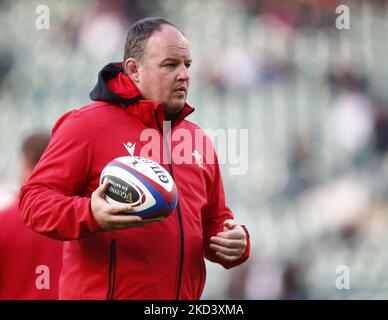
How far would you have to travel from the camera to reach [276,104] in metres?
5.51

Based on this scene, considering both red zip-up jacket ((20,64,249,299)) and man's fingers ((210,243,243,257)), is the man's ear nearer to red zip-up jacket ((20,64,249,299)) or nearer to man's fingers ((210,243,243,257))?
red zip-up jacket ((20,64,249,299))

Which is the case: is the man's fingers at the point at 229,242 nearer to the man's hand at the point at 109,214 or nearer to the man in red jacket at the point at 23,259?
the man's hand at the point at 109,214

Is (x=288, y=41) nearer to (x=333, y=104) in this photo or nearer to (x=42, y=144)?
(x=333, y=104)

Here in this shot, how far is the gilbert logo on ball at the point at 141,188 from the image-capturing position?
7.21 ft

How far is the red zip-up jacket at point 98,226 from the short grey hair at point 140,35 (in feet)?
0.41

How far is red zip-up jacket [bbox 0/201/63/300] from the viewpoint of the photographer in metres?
3.13

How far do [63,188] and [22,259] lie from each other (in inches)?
37.1

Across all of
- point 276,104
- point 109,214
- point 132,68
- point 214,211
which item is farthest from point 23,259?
point 276,104

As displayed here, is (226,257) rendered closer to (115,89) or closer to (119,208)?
(119,208)

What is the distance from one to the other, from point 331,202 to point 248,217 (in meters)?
0.62

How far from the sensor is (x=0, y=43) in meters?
5.59

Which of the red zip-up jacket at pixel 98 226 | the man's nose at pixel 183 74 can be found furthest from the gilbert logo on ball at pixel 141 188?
the man's nose at pixel 183 74

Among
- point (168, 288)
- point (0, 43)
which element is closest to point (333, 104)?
point (0, 43)

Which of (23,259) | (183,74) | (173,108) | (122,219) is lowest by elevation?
(23,259)
